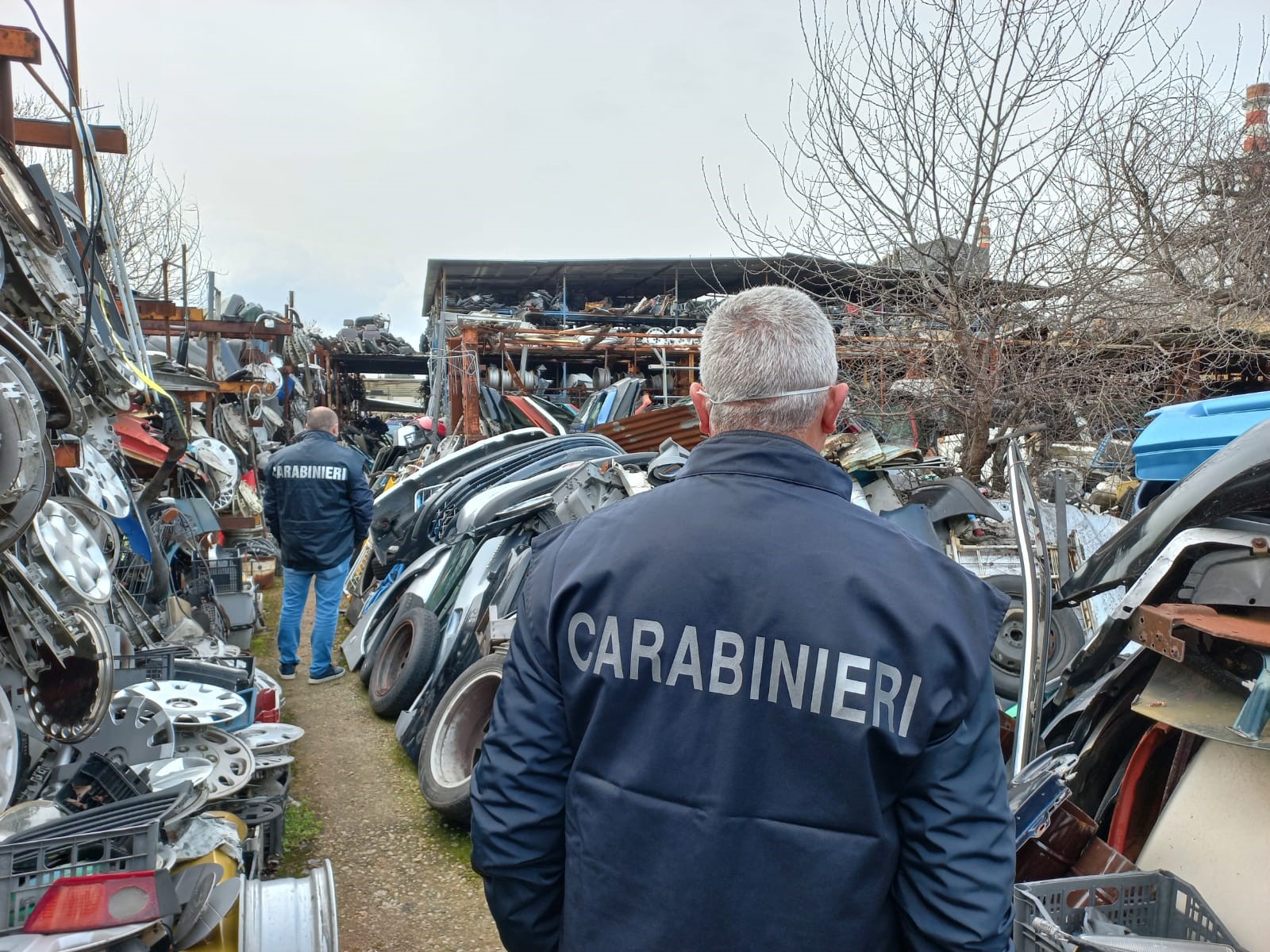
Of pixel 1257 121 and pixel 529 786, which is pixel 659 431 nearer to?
pixel 1257 121

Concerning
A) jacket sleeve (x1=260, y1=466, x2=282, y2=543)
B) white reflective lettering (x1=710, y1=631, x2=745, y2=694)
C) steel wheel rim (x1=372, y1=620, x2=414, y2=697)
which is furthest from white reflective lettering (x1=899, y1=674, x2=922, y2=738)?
jacket sleeve (x1=260, y1=466, x2=282, y2=543)

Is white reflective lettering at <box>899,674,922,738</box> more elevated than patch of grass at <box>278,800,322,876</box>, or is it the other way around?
white reflective lettering at <box>899,674,922,738</box>

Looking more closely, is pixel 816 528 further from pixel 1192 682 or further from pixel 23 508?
pixel 23 508

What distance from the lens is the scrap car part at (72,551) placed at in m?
3.23

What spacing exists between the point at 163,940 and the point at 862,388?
19.5 feet

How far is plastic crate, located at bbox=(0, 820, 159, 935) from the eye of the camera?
6.75 ft

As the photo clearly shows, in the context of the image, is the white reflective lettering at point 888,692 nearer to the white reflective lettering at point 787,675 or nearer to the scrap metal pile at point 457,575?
the white reflective lettering at point 787,675

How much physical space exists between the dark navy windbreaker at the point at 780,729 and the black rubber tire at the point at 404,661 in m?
3.99

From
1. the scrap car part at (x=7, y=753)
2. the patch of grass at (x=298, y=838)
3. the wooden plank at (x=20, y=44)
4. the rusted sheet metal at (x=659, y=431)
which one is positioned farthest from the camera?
the rusted sheet metal at (x=659, y=431)

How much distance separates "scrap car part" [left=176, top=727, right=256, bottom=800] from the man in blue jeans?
8.56 feet

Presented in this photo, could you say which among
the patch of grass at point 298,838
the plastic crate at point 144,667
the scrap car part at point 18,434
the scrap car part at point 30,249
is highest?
the scrap car part at point 30,249

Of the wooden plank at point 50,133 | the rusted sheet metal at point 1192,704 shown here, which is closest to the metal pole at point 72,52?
the wooden plank at point 50,133

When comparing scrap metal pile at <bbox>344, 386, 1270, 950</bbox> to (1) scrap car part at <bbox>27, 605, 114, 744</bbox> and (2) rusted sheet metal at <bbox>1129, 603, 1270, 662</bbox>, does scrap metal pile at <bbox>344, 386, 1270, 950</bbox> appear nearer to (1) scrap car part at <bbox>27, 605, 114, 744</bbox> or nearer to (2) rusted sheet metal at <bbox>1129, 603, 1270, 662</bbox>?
(2) rusted sheet metal at <bbox>1129, 603, 1270, 662</bbox>

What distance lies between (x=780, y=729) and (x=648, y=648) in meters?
0.23
